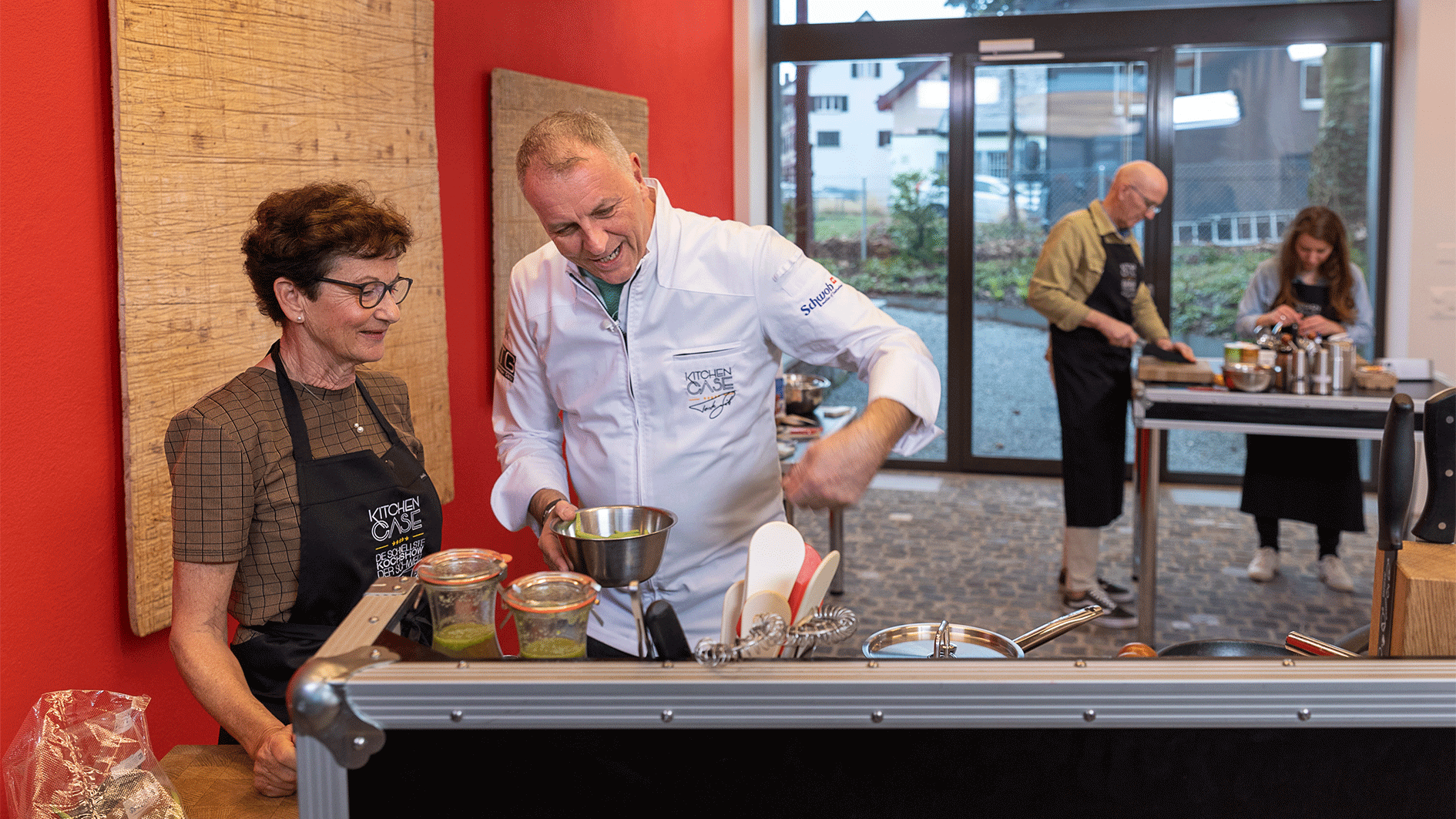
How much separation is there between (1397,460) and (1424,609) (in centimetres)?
32

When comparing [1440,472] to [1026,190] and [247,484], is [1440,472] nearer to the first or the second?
[247,484]

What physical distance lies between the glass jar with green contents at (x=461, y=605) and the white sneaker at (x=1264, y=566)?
431 centimetres

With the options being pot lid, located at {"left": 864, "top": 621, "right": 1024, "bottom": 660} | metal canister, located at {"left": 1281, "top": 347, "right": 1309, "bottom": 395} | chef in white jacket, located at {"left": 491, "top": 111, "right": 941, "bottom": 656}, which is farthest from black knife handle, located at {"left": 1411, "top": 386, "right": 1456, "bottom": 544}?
metal canister, located at {"left": 1281, "top": 347, "right": 1309, "bottom": 395}

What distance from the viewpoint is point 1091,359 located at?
4.37 metres

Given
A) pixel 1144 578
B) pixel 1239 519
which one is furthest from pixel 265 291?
pixel 1239 519

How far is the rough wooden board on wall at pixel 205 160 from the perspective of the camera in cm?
205

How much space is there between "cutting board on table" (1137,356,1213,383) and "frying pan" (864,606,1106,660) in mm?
2781

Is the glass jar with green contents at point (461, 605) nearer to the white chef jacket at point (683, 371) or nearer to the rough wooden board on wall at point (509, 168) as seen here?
the white chef jacket at point (683, 371)

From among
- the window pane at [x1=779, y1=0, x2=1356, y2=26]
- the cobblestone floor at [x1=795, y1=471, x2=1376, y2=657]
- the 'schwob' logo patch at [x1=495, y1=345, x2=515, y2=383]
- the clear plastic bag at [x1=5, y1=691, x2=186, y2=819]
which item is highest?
the window pane at [x1=779, y1=0, x2=1356, y2=26]

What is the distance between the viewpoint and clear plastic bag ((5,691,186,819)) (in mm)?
1314

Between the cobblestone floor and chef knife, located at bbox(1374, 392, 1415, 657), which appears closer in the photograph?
chef knife, located at bbox(1374, 392, 1415, 657)

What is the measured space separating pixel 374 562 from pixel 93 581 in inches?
25.7
